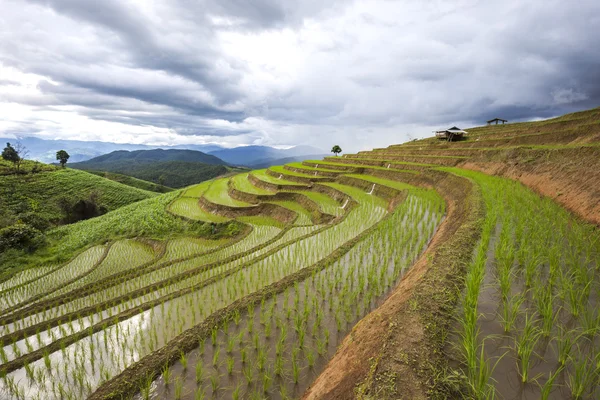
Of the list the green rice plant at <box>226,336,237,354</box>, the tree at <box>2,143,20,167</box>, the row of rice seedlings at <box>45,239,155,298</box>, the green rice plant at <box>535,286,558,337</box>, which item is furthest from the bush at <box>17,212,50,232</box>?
the tree at <box>2,143,20,167</box>

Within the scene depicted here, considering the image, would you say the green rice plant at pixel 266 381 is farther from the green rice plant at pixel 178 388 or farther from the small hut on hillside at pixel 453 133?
the small hut on hillside at pixel 453 133

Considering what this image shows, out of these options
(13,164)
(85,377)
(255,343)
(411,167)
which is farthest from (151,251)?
(13,164)

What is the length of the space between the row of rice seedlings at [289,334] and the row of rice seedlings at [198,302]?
1011 millimetres

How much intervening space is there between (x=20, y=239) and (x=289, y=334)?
20529 millimetres

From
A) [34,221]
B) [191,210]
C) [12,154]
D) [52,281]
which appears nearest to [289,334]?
[52,281]

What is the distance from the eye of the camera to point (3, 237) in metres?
15.3

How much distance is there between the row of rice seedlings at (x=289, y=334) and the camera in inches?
134

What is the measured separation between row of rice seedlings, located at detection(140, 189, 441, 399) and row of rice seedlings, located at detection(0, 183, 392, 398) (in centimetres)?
101

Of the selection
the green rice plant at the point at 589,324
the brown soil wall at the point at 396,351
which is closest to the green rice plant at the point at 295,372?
the brown soil wall at the point at 396,351

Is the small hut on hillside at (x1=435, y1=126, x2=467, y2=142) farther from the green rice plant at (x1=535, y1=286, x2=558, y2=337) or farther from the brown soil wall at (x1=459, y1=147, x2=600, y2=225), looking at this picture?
the green rice plant at (x1=535, y1=286, x2=558, y2=337)

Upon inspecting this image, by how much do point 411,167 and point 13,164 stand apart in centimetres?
5642

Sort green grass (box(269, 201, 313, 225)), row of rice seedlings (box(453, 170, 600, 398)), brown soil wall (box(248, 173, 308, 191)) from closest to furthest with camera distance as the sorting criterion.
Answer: row of rice seedlings (box(453, 170, 600, 398)), green grass (box(269, 201, 313, 225)), brown soil wall (box(248, 173, 308, 191))

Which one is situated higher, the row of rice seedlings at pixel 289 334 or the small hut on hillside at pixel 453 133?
the small hut on hillside at pixel 453 133

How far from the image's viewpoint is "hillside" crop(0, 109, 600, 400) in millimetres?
2504
